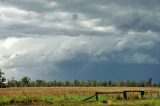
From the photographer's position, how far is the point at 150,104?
178ft

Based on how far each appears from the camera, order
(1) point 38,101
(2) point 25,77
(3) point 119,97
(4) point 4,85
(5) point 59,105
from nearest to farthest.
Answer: (5) point 59,105, (1) point 38,101, (3) point 119,97, (4) point 4,85, (2) point 25,77

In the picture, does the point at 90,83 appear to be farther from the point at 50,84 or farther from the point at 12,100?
the point at 12,100

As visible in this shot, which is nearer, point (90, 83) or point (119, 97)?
point (119, 97)

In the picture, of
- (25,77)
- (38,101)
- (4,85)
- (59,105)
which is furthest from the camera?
(25,77)

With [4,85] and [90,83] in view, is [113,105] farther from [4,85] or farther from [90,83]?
[90,83]

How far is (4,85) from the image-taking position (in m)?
155

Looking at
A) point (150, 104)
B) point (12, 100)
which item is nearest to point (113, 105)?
point (150, 104)

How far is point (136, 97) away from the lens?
2660 inches

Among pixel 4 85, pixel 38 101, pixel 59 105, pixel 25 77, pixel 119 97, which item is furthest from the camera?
pixel 25 77

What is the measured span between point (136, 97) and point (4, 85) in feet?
315

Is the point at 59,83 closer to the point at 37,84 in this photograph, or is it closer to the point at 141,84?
the point at 37,84

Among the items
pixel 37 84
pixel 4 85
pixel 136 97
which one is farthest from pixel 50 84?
pixel 136 97

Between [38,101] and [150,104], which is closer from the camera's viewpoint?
[150,104]

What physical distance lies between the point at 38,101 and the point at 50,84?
131m
